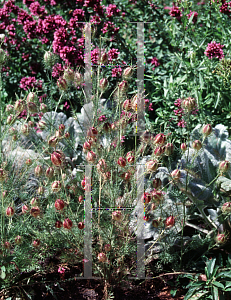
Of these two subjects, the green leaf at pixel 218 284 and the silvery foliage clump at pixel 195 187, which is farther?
the silvery foliage clump at pixel 195 187

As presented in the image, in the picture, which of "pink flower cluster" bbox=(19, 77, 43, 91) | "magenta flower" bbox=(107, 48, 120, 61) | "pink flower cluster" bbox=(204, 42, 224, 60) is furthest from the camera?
"pink flower cluster" bbox=(19, 77, 43, 91)

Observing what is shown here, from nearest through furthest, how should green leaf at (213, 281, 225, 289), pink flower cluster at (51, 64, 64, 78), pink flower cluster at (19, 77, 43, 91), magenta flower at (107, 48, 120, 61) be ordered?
green leaf at (213, 281, 225, 289), magenta flower at (107, 48, 120, 61), pink flower cluster at (51, 64, 64, 78), pink flower cluster at (19, 77, 43, 91)

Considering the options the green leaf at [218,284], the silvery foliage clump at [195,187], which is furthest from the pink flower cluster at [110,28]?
the green leaf at [218,284]

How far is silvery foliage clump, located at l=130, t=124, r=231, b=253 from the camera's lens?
60.2 inches

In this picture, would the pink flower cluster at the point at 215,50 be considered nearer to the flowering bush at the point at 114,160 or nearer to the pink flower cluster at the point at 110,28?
the flowering bush at the point at 114,160

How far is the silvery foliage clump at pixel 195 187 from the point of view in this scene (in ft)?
5.01

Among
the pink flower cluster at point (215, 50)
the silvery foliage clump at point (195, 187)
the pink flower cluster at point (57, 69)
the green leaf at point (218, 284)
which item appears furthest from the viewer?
the pink flower cluster at point (57, 69)

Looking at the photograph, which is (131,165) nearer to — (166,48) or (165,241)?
(165,241)

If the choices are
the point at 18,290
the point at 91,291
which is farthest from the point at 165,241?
the point at 18,290

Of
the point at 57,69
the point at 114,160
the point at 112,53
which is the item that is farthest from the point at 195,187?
the point at 57,69

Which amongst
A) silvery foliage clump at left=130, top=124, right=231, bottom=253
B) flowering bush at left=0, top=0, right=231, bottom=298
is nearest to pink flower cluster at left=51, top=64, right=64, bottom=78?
flowering bush at left=0, top=0, right=231, bottom=298

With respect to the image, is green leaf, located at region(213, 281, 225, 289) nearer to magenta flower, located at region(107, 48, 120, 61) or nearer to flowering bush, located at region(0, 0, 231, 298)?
flowering bush, located at region(0, 0, 231, 298)

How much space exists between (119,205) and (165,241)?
10.7 inches

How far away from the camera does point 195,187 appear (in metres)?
1.63
